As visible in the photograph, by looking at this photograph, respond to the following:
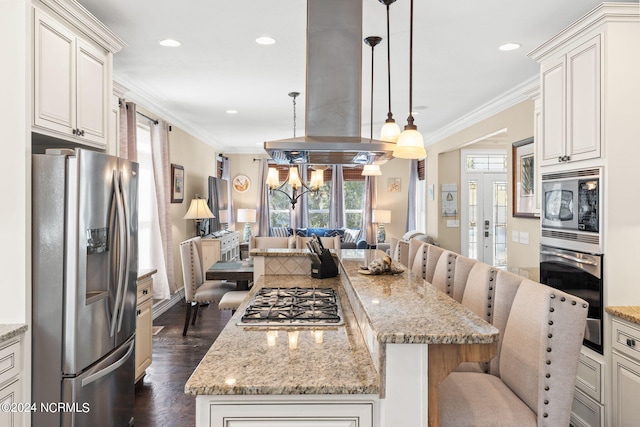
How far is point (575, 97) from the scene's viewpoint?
2.47 metres

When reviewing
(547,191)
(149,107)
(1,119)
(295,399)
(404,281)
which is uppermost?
(149,107)

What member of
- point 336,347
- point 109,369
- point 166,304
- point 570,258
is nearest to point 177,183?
point 166,304

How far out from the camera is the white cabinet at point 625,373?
2066mm

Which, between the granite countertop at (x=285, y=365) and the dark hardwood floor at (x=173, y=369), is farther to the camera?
the dark hardwood floor at (x=173, y=369)

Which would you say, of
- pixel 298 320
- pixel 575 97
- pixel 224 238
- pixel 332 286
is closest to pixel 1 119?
pixel 298 320

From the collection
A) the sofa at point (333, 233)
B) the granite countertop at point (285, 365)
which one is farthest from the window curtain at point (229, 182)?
the granite countertop at point (285, 365)

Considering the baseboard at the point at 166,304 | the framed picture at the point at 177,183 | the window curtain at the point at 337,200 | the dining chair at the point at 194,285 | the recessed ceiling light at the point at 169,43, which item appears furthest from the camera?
the window curtain at the point at 337,200

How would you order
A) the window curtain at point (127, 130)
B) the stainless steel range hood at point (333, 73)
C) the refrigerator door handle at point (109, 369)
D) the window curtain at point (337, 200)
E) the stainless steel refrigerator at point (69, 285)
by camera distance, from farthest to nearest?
the window curtain at point (337, 200)
the window curtain at point (127, 130)
the stainless steel range hood at point (333, 73)
the refrigerator door handle at point (109, 369)
the stainless steel refrigerator at point (69, 285)

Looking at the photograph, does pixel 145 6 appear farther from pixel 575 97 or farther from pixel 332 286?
pixel 575 97

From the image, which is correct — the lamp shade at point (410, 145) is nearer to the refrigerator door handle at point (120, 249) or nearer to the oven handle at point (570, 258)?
the oven handle at point (570, 258)

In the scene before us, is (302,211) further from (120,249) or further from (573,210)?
(573,210)

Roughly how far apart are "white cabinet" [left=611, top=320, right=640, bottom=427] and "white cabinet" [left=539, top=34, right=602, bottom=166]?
0.95 m

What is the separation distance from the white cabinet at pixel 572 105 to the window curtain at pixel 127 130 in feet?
11.7

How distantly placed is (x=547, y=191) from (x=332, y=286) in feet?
5.14
